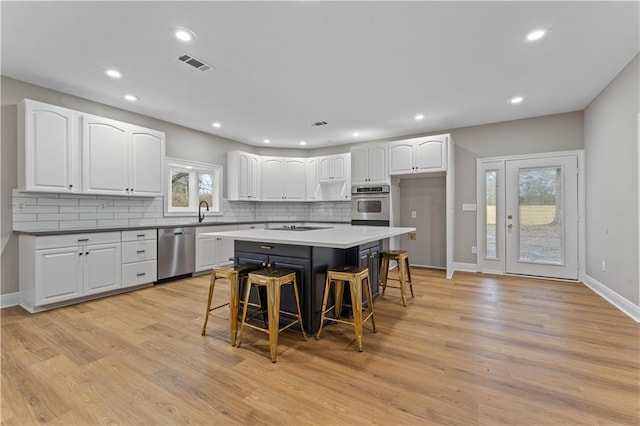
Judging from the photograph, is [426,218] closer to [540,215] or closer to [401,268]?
[540,215]

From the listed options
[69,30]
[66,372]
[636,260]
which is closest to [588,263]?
[636,260]

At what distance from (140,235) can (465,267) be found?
17.5 feet

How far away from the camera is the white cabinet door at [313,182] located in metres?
6.67

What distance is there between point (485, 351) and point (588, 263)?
3.32 m

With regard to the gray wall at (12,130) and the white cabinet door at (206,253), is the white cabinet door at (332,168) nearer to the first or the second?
the white cabinet door at (206,253)

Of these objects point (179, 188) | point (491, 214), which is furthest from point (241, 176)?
point (491, 214)

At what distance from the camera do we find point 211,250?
514 centimetres

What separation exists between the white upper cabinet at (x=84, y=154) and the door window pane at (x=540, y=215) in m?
5.85

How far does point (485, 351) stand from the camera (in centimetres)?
232

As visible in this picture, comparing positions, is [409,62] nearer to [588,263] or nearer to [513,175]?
[513,175]

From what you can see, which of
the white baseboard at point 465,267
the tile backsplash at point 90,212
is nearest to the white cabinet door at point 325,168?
the tile backsplash at point 90,212

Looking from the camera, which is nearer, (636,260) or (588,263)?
(636,260)

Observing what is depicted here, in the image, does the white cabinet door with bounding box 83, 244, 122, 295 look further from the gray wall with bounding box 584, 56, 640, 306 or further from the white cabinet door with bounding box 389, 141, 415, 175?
the gray wall with bounding box 584, 56, 640, 306

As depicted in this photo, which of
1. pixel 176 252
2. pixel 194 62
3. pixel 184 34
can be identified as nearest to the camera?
pixel 184 34
